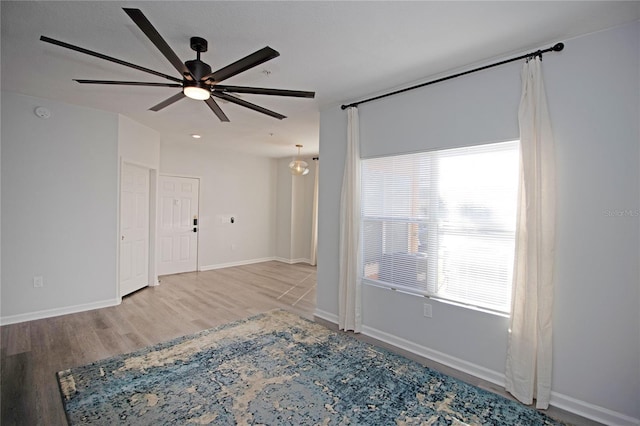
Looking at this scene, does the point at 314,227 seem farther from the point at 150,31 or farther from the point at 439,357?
the point at 150,31

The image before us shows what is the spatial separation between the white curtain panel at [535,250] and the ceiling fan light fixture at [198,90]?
8.09ft

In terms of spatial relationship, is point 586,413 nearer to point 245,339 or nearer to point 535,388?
point 535,388

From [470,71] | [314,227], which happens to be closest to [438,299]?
[470,71]

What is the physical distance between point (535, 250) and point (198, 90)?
9.30 ft

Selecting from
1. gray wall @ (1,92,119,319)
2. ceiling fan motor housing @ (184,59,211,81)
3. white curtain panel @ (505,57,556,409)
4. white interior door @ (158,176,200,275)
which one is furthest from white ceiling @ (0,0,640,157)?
white interior door @ (158,176,200,275)

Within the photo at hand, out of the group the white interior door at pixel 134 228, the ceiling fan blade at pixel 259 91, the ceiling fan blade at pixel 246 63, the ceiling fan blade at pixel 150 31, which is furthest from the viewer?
the white interior door at pixel 134 228

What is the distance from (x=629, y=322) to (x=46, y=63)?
5069 mm

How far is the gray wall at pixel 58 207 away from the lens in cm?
362

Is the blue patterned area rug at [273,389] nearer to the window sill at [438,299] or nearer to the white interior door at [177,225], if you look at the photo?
the window sill at [438,299]

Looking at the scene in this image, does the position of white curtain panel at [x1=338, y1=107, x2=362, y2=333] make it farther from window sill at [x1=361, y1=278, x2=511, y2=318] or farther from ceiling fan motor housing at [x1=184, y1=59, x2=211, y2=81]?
ceiling fan motor housing at [x1=184, y1=59, x2=211, y2=81]

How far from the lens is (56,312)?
3.92m

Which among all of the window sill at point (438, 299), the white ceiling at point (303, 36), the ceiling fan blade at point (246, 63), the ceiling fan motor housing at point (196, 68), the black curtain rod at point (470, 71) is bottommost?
the window sill at point (438, 299)

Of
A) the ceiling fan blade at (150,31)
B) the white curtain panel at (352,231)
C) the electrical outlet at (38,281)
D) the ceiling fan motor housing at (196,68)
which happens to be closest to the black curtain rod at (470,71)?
the white curtain panel at (352,231)

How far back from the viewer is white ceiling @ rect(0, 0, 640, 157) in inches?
76.7
